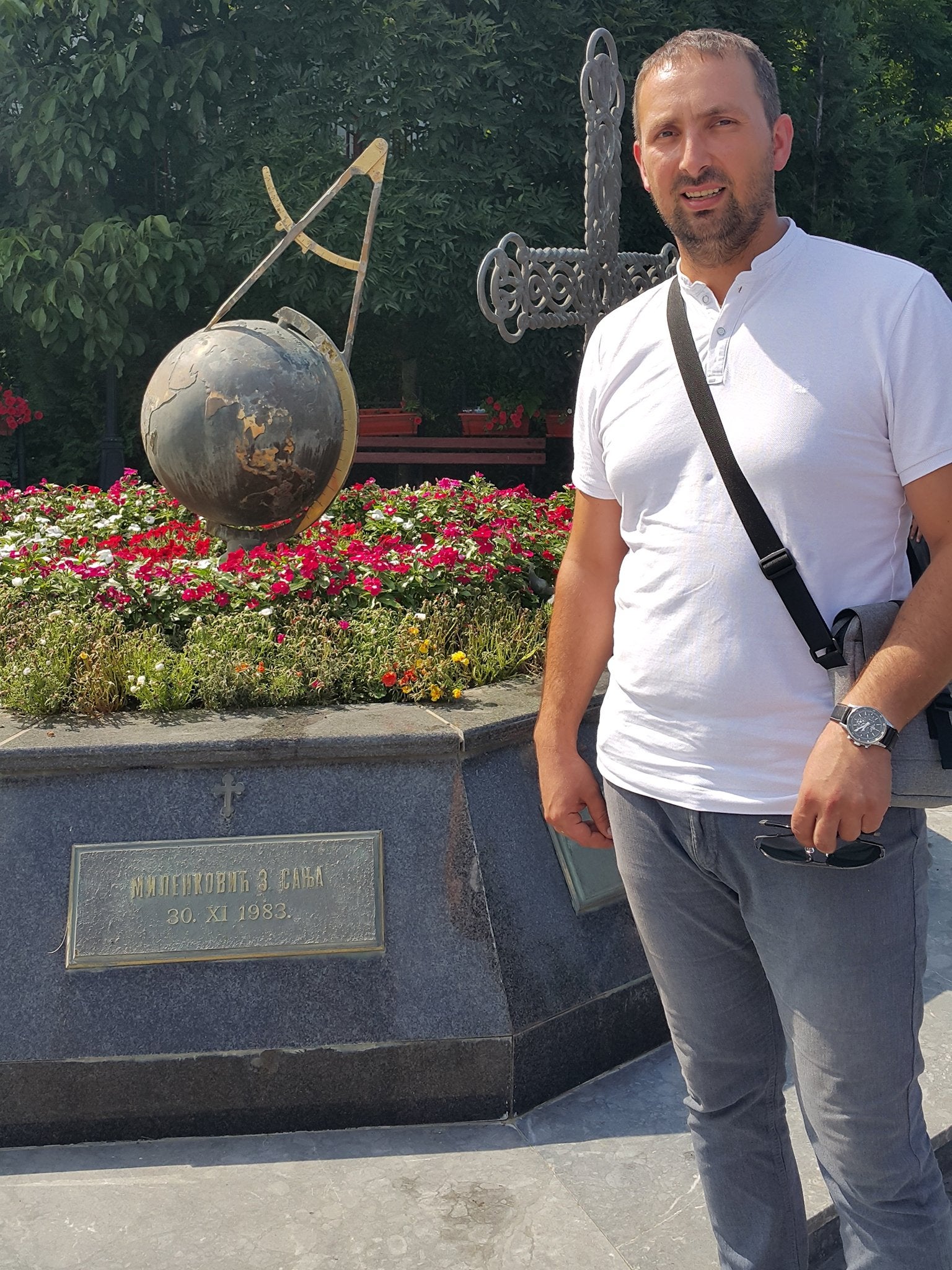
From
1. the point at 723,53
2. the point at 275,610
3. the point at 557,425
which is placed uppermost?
the point at 723,53

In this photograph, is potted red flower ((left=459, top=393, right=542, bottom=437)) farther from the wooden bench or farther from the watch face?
the watch face

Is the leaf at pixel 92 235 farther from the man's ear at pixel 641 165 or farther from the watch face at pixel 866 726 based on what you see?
the watch face at pixel 866 726

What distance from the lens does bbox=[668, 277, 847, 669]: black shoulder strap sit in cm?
180

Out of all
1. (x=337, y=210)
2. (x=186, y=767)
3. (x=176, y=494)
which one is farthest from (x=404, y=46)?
(x=186, y=767)

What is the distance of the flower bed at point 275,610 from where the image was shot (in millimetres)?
3748

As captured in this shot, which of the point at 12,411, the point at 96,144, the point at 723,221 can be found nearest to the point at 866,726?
the point at 723,221

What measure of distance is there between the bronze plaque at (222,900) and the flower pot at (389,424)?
11.6m

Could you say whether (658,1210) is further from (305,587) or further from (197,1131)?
(305,587)

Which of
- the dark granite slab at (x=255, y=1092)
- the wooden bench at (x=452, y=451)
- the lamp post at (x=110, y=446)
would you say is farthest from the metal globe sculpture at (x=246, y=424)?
the wooden bench at (x=452, y=451)

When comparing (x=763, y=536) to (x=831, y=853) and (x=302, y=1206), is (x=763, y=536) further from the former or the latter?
(x=302, y=1206)

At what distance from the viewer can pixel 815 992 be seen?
6.08 feet

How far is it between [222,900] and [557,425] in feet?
38.6

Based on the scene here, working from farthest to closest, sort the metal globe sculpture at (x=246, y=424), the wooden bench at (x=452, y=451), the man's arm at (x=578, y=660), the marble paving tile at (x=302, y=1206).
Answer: the wooden bench at (x=452, y=451), the metal globe sculpture at (x=246, y=424), the marble paving tile at (x=302, y=1206), the man's arm at (x=578, y=660)

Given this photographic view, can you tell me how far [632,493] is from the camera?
6.63ft
